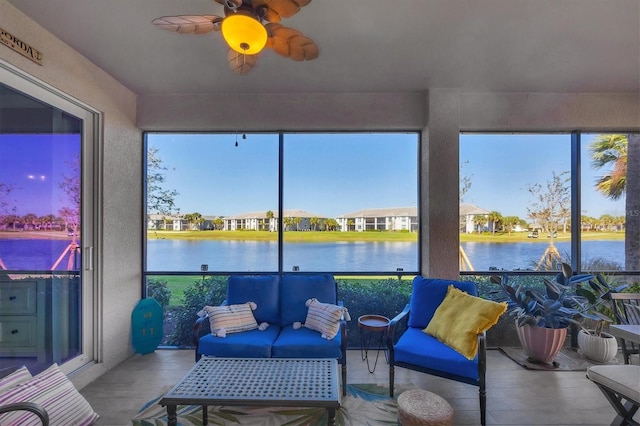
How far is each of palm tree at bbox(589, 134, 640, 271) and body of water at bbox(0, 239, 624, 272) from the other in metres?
0.14

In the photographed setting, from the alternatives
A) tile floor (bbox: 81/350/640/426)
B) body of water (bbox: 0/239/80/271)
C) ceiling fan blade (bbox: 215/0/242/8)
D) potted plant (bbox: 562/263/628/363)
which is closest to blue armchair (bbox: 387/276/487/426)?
tile floor (bbox: 81/350/640/426)

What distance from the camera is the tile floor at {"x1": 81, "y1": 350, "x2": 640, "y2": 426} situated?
2.26m

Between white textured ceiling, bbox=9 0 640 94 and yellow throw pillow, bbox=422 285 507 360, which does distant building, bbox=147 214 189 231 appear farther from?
yellow throw pillow, bbox=422 285 507 360

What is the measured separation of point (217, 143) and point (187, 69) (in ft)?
3.07

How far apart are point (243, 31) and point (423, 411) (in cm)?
245

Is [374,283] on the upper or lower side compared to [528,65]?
lower

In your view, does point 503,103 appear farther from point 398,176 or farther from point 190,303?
point 190,303

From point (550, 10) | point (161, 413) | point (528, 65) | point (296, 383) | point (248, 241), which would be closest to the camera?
point (296, 383)

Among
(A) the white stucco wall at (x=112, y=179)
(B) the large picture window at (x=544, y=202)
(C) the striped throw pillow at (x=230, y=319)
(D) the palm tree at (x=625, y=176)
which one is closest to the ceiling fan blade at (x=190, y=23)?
(A) the white stucco wall at (x=112, y=179)

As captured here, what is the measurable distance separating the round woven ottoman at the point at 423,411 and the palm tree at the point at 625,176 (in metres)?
3.54

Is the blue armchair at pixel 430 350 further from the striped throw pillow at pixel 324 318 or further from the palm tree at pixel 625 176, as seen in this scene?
the palm tree at pixel 625 176

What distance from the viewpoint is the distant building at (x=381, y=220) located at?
3625mm

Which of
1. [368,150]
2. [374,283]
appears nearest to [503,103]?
[368,150]

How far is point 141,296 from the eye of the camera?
356 centimetres
